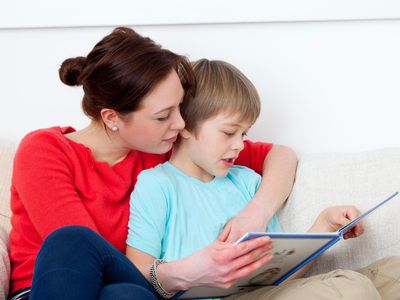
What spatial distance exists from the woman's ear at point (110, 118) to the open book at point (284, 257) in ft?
1.48

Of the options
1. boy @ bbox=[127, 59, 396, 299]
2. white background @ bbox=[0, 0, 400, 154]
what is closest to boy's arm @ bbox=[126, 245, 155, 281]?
boy @ bbox=[127, 59, 396, 299]

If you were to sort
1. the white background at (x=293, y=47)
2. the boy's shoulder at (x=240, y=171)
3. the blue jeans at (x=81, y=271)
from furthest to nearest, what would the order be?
the white background at (x=293, y=47) < the boy's shoulder at (x=240, y=171) < the blue jeans at (x=81, y=271)

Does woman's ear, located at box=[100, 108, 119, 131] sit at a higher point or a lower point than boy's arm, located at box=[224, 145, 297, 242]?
higher

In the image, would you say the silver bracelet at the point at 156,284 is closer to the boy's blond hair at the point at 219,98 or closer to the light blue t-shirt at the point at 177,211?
the light blue t-shirt at the point at 177,211

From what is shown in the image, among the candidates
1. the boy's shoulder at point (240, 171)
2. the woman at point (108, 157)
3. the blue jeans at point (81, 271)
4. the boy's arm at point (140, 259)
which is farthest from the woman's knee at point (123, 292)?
the boy's shoulder at point (240, 171)

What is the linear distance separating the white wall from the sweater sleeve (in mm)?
604

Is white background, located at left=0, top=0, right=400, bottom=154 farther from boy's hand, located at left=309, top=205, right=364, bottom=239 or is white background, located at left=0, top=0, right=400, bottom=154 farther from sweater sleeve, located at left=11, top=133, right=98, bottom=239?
sweater sleeve, located at left=11, top=133, right=98, bottom=239

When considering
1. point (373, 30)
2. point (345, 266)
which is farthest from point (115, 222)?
point (373, 30)

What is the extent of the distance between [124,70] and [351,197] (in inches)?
26.1

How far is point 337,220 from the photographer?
1619 millimetres

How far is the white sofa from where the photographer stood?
5.65ft

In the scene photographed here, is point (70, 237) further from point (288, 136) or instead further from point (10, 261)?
point (288, 136)

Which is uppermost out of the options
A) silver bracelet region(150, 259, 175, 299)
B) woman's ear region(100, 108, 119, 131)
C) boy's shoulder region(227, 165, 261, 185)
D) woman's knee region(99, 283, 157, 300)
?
woman's ear region(100, 108, 119, 131)

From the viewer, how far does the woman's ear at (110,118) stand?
1662 mm
